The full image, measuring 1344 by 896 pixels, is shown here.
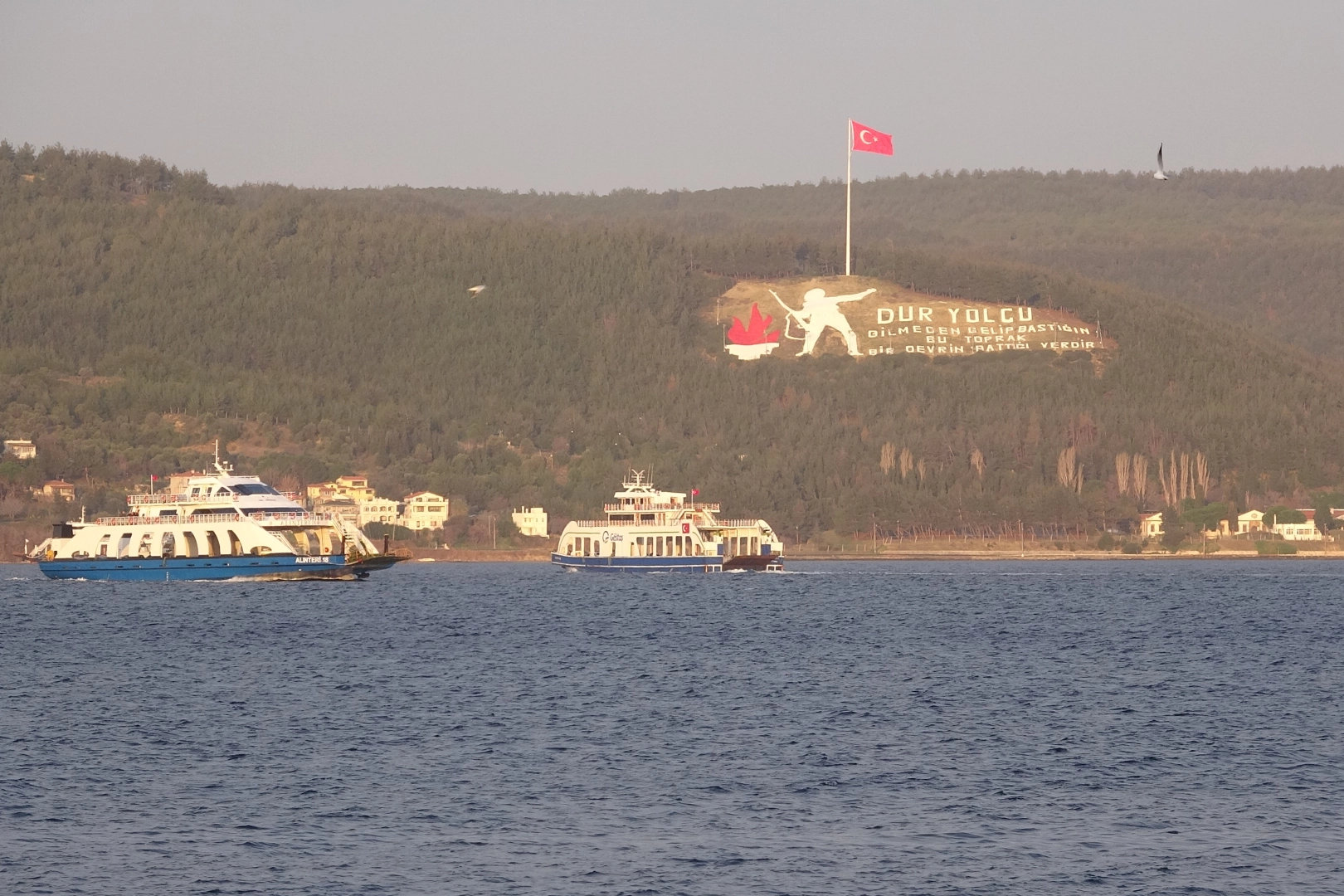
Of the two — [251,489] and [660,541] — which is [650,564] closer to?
[660,541]

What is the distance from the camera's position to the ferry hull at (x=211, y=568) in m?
154

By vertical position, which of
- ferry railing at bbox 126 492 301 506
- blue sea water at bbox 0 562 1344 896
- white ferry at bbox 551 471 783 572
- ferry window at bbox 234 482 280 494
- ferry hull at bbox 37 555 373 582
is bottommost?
blue sea water at bbox 0 562 1344 896

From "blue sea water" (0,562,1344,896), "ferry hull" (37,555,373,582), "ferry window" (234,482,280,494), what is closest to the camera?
"blue sea water" (0,562,1344,896)

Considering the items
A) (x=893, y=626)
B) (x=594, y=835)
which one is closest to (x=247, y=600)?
(x=893, y=626)

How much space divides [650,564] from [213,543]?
144 ft

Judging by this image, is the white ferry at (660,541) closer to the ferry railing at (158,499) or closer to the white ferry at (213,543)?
the white ferry at (213,543)

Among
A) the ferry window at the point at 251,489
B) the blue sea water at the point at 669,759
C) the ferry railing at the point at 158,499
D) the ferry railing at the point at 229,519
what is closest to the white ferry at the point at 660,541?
the ferry railing at the point at 229,519

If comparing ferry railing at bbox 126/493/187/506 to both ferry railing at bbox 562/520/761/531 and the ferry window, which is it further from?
ferry railing at bbox 562/520/761/531

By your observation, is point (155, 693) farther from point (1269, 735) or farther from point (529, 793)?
point (1269, 735)

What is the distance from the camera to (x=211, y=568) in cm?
15575

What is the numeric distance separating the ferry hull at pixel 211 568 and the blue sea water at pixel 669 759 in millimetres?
36680

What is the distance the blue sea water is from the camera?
46.9 metres

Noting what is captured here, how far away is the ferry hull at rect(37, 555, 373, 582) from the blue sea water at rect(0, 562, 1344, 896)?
36.7 meters

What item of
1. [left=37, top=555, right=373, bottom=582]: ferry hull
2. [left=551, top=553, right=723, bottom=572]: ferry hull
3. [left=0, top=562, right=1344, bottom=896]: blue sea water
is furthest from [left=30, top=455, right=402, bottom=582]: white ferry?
[left=0, top=562, right=1344, bottom=896]: blue sea water
